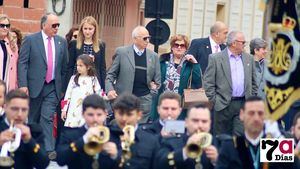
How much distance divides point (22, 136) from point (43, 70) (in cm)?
696

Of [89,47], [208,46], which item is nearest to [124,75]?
[89,47]

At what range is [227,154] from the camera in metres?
16.6

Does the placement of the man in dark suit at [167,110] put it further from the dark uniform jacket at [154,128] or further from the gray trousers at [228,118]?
the gray trousers at [228,118]

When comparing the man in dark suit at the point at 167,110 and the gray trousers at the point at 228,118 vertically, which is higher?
the man in dark suit at the point at 167,110

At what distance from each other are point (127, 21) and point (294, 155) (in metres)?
17.4

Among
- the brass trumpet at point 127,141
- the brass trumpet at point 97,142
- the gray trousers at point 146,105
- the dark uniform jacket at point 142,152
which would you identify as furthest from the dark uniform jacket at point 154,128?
the gray trousers at point 146,105

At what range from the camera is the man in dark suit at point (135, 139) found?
680 inches

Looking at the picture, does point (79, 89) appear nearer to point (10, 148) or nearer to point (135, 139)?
point (135, 139)

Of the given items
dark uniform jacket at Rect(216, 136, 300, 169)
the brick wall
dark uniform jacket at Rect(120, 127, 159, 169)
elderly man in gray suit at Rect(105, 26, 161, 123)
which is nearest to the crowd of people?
elderly man in gray suit at Rect(105, 26, 161, 123)

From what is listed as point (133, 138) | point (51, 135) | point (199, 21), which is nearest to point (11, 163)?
point (133, 138)

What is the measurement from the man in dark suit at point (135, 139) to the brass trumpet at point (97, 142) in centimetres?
66

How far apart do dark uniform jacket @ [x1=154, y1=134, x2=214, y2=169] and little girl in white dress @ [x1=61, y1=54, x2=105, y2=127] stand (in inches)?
244

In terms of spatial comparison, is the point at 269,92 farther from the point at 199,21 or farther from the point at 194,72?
the point at 199,21

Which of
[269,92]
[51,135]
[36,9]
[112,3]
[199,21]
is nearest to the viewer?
[269,92]
